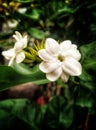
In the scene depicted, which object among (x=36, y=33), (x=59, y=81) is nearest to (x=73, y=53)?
(x=59, y=81)

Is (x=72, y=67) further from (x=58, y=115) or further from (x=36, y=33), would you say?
(x=36, y=33)

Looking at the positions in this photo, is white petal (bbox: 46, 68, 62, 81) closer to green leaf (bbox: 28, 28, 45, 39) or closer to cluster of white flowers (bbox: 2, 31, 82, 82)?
cluster of white flowers (bbox: 2, 31, 82, 82)

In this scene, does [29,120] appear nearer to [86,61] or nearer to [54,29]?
[86,61]

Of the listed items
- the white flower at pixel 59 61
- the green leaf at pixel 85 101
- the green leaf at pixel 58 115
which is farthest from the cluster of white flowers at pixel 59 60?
the green leaf at pixel 58 115

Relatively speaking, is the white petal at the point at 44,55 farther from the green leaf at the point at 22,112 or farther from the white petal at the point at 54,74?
the green leaf at the point at 22,112

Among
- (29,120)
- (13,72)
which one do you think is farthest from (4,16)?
(13,72)

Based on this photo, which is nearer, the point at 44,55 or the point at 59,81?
the point at 44,55

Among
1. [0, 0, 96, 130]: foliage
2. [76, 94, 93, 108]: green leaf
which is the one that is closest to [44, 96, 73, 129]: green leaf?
[0, 0, 96, 130]: foliage
